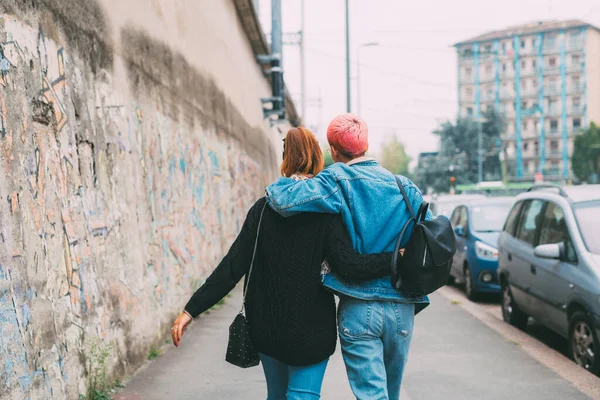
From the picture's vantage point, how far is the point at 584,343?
6.10 metres

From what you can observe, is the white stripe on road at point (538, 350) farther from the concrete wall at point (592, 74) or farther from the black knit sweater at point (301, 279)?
the concrete wall at point (592, 74)

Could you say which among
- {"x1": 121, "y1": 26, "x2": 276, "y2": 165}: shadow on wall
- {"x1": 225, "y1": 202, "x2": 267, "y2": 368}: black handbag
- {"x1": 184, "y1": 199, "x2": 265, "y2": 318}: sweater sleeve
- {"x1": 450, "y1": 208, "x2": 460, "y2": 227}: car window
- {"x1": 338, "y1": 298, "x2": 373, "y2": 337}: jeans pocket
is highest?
{"x1": 121, "y1": 26, "x2": 276, "y2": 165}: shadow on wall

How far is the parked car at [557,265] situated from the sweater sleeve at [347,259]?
11.5 ft

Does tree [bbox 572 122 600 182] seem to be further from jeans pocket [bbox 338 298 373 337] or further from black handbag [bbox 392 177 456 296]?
jeans pocket [bbox 338 298 373 337]

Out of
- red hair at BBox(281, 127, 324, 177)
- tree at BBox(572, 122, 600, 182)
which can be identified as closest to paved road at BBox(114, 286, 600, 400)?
red hair at BBox(281, 127, 324, 177)

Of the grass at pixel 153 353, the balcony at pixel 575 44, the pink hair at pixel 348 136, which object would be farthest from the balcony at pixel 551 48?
the pink hair at pixel 348 136

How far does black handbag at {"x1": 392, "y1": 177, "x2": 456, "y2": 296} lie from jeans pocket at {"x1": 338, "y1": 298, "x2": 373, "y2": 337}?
156 millimetres

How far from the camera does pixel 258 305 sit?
3014 mm

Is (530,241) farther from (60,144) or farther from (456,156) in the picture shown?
(456,156)

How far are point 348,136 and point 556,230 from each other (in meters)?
4.62

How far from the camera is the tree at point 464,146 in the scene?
73.1m

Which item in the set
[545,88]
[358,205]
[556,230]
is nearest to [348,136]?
[358,205]

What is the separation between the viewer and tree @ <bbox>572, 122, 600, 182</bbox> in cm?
7488

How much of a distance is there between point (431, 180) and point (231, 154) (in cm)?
6533
